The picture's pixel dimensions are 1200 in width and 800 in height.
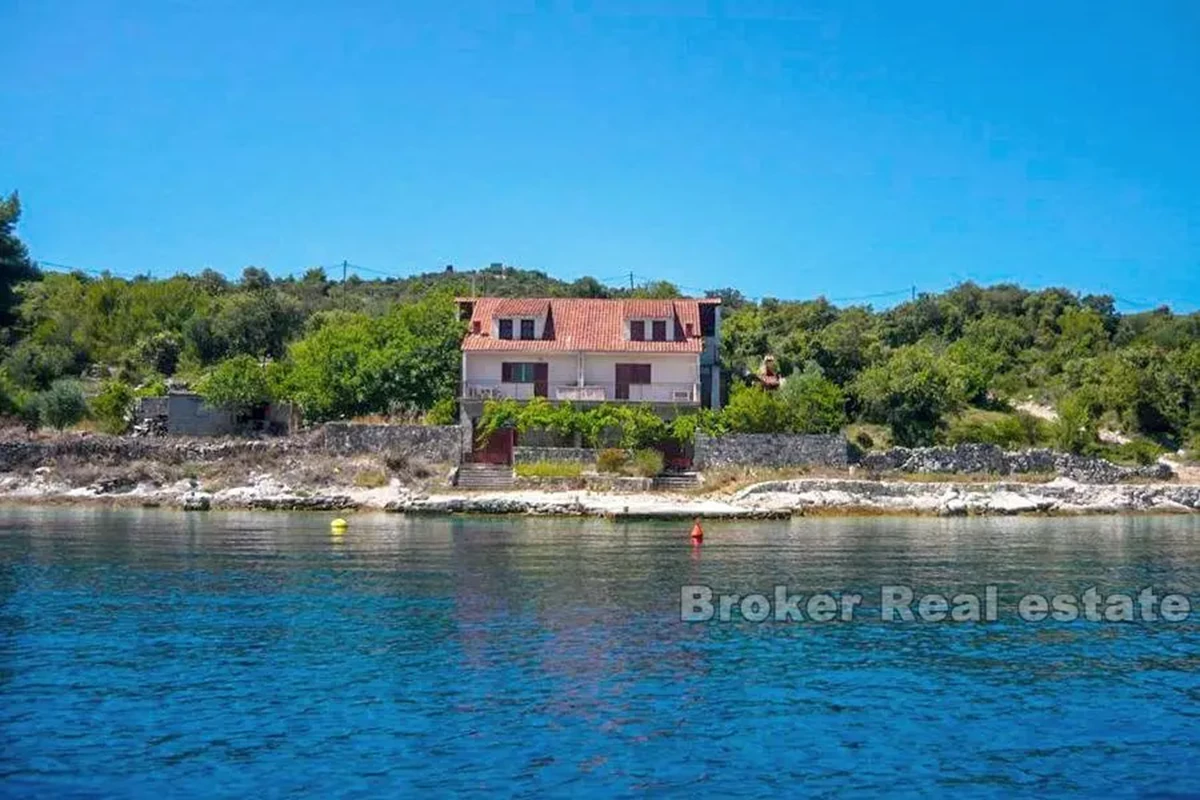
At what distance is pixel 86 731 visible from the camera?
549 inches

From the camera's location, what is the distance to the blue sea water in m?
12.7

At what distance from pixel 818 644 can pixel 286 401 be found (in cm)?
4228

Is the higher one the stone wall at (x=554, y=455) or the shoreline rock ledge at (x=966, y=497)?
the stone wall at (x=554, y=455)

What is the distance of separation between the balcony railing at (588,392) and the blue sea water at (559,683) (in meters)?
24.4

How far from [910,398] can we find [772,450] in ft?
30.8

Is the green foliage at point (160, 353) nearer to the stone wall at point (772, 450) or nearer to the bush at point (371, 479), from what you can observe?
the bush at point (371, 479)

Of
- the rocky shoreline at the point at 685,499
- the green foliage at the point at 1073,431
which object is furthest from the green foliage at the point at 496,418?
the green foliage at the point at 1073,431

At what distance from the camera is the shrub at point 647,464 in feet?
159

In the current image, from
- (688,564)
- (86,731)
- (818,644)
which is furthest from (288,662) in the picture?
(688,564)

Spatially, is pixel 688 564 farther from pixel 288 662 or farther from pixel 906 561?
pixel 288 662

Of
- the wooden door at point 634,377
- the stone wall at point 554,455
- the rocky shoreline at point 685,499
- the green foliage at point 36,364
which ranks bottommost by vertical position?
the rocky shoreline at point 685,499

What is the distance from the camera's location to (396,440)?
51.4 meters

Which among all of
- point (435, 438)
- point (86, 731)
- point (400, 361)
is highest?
point (400, 361)

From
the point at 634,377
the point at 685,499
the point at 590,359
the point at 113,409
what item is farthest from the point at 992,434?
the point at 113,409
